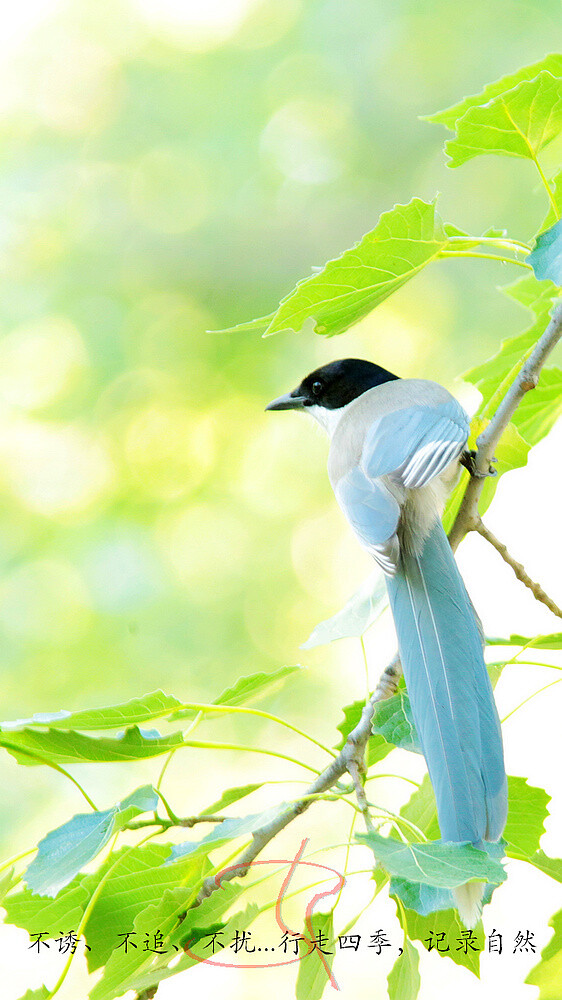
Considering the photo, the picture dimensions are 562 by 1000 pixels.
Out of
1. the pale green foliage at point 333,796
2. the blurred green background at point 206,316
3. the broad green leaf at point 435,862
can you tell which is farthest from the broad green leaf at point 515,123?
the blurred green background at point 206,316

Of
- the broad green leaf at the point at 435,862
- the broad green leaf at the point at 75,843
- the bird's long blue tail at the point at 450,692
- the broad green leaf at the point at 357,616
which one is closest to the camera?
the broad green leaf at the point at 435,862

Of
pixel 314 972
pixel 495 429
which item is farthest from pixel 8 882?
pixel 495 429

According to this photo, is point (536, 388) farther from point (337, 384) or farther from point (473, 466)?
point (337, 384)

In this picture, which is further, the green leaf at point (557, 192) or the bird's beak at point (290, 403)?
the bird's beak at point (290, 403)

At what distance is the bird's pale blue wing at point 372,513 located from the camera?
54.1 inches

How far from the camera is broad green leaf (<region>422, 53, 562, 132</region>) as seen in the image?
4.15ft

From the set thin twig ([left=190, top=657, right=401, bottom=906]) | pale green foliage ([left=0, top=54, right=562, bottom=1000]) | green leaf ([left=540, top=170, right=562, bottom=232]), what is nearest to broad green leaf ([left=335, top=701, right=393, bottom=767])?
pale green foliage ([left=0, top=54, right=562, bottom=1000])

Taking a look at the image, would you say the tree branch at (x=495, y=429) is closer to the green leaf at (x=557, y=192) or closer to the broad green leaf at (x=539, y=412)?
the green leaf at (x=557, y=192)

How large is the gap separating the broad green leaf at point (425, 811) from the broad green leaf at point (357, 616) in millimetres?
218

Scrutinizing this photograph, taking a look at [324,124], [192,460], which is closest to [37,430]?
[192,460]

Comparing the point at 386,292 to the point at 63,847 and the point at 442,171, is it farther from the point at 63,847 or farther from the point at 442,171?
the point at 442,171

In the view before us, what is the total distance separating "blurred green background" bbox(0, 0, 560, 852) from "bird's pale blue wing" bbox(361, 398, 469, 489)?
2313mm

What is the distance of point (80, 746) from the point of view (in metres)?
1.05

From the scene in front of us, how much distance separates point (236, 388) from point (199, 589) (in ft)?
3.15
